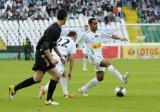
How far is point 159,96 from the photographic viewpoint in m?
18.3

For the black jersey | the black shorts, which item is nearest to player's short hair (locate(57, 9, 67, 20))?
the black jersey

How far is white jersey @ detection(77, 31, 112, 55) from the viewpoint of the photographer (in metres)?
19.0

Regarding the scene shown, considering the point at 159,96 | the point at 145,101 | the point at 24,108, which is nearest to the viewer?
the point at 24,108

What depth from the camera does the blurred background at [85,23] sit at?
169ft

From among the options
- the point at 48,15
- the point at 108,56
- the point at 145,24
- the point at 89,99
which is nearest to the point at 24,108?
the point at 89,99

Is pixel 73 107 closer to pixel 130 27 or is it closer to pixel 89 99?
pixel 89 99

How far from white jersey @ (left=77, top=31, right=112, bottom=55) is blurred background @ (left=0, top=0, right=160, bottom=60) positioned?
31.2 metres

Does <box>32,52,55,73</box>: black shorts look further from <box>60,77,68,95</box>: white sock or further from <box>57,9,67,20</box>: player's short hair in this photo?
<box>60,77,68,95</box>: white sock

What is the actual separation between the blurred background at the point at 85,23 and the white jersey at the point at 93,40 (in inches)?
1228

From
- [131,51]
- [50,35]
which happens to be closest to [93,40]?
[50,35]

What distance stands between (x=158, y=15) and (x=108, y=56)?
36.2ft

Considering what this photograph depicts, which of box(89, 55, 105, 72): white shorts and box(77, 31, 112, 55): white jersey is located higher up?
box(77, 31, 112, 55): white jersey

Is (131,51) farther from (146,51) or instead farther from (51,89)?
(51,89)

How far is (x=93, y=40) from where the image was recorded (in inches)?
750
